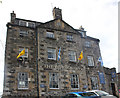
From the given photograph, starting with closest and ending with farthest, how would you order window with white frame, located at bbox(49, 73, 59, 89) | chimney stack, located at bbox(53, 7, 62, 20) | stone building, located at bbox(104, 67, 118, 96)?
window with white frame, located at bbox(49, 73, 59, 89) < chimney stack, located at bbox(53, 7, 62, 20) < stone building, located at bbox(104, 67, 118, 96)

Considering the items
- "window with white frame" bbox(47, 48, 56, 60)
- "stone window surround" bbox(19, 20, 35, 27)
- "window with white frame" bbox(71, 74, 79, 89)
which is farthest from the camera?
"stone window surround" bbox(19, 20, 35, 27)

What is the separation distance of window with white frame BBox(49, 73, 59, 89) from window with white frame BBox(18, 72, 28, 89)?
314 cm

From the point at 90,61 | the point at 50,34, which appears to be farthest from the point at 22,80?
the point at 90,61

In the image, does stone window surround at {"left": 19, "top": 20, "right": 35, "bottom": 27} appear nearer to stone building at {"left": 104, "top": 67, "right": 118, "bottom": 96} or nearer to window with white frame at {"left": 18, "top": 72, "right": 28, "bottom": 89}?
window with white frame at {"left": 18, "top": 72, "right": 28, "bottom": 89}

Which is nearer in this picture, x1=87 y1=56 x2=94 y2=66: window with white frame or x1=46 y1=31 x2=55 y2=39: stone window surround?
x1=46 y1=31 x2=55 y2=39: stone window surround

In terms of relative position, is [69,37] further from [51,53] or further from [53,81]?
[53,81]

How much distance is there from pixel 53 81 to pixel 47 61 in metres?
2.82

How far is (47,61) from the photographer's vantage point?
2047 cm

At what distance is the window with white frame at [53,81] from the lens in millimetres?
19570

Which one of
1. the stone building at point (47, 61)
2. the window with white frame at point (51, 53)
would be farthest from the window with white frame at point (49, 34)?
the window with white frame at point (51, 53)

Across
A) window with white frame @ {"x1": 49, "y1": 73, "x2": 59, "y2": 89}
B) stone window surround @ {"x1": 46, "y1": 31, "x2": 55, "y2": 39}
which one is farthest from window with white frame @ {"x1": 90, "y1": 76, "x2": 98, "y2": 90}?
stone window surround @ {"x1": 46, "y1": 31, "x2": 55, "y2": 39}

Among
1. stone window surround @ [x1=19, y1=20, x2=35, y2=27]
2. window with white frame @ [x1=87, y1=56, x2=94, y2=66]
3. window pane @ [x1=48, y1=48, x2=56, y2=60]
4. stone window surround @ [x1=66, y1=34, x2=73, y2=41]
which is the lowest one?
window with white frame @ [x1=87, y1=56, x2=94, y2=66]

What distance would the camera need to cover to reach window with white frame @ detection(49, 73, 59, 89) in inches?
770

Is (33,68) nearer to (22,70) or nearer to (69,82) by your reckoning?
(22,70)
